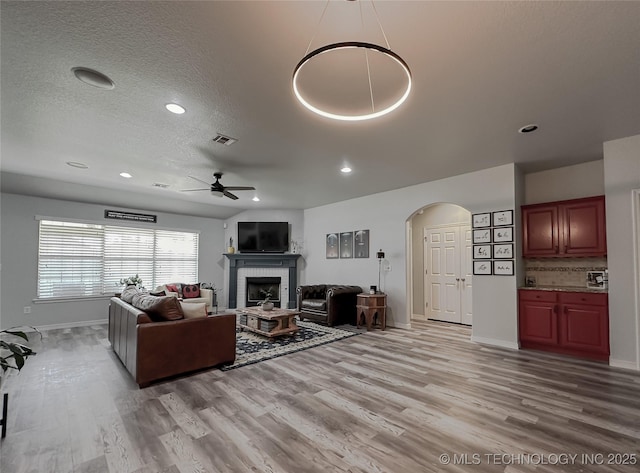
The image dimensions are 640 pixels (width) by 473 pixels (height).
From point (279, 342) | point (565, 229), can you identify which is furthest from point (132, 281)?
point (565, 229)

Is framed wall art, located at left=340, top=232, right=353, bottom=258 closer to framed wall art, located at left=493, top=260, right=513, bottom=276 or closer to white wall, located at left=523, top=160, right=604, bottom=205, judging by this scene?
framed wall art, located at left=493, top=260, right=513, bottom=276

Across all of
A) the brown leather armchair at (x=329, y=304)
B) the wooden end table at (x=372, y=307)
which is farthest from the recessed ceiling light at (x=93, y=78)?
the wooden end table at (x=372, y=307)

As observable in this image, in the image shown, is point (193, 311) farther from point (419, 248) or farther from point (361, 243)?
point (419, 248)

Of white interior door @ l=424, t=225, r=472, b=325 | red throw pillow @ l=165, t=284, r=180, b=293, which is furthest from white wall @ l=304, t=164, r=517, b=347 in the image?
red throw pillow @ l=165, t=284, r=180, b=293

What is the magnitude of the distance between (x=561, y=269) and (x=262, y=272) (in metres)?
6.50

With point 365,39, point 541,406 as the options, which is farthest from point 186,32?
point 541,406

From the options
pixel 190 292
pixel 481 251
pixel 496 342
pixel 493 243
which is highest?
pixel 493 243

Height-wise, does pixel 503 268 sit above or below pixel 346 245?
below

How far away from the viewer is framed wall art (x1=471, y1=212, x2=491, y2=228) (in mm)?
4773

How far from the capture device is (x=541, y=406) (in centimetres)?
266

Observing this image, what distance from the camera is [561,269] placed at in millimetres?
4609

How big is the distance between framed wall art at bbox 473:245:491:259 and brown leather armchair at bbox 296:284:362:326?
2.50 metres

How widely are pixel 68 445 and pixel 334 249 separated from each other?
18.9 ft

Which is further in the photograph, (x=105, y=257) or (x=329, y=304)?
(x=105, y=257)
